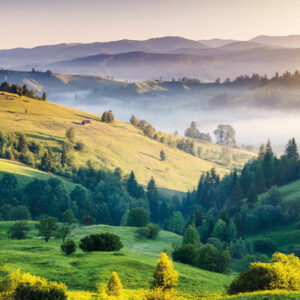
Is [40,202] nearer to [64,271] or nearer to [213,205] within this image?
[213,205]

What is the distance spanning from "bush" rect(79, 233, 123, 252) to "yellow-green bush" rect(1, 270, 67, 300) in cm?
3326

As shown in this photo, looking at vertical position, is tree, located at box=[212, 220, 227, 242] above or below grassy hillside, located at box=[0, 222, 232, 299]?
below

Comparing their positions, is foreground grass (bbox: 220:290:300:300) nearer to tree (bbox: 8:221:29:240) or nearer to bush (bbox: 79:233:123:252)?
bush (bbox: 79:233:123:252)

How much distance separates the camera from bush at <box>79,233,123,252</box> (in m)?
64.2

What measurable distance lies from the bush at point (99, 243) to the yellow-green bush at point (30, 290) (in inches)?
1309

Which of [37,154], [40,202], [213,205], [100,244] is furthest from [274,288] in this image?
[37,154]

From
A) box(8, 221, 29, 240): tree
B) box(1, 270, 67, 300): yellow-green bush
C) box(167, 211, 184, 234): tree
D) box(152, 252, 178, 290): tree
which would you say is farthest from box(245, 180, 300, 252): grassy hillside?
box(1, 270, 67, 300): yellow-green bush

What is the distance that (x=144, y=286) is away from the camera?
46500 mm

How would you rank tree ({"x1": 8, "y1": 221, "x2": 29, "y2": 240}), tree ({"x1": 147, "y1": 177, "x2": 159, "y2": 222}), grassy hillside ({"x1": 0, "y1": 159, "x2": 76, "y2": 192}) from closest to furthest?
tree ({"x1": 8, "y1": 221, "x2": 29, "y2": 240})
grassy hillside ({"x1": 0, "y1": 159, "x2": 76, "y2": 192})
tree ({"x1": 147, "y1": 177, "x2": 159, "y2": 222})

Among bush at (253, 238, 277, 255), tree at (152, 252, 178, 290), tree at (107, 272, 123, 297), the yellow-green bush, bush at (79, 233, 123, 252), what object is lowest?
bush at (253, 238, 277, 255)

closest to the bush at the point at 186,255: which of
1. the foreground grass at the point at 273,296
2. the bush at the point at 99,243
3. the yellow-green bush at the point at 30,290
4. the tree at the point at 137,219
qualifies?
the bush at the point at 99,243

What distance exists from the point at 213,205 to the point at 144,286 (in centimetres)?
12486

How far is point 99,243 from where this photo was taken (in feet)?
212

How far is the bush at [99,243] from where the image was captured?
64188 mm
